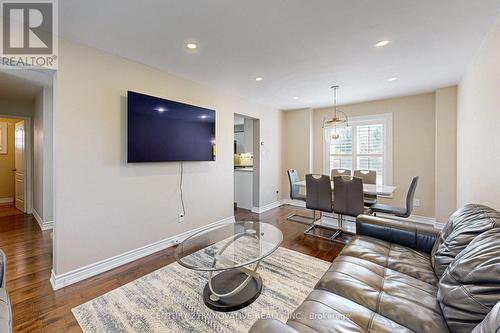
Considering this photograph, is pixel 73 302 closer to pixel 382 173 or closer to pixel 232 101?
pixel 232 101

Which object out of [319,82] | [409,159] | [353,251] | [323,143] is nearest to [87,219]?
[353,251]

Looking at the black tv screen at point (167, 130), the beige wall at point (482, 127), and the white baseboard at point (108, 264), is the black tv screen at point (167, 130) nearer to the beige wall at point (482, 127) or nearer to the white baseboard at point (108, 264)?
the white baseboard at point (108, 264)

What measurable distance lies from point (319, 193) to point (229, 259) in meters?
1.98

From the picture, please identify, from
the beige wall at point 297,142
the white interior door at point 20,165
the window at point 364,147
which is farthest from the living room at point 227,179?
the beige wall at point 297,142

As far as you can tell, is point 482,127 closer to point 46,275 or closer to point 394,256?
point 394,256

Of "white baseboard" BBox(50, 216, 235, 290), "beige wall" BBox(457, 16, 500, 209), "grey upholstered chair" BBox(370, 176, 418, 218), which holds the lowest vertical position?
"white baseboard" BBox(50, 216, 235, 290)

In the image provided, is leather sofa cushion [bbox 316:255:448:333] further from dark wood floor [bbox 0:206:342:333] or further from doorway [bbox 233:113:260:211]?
doorway [bbox 233:113:260:211]

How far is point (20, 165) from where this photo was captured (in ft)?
16.1

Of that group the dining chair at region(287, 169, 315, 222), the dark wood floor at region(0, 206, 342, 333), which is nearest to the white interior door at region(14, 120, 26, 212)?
the dark wood floor at region(0, 206, 342, 333)

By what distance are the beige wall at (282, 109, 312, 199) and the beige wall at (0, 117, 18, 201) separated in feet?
22.6

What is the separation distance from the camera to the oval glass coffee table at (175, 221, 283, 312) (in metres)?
1.76

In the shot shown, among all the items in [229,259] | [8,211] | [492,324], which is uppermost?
[492,324]

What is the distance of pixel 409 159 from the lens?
4.23 meters

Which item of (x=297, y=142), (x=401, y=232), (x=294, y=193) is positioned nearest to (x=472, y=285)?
(x=401, y=232)
